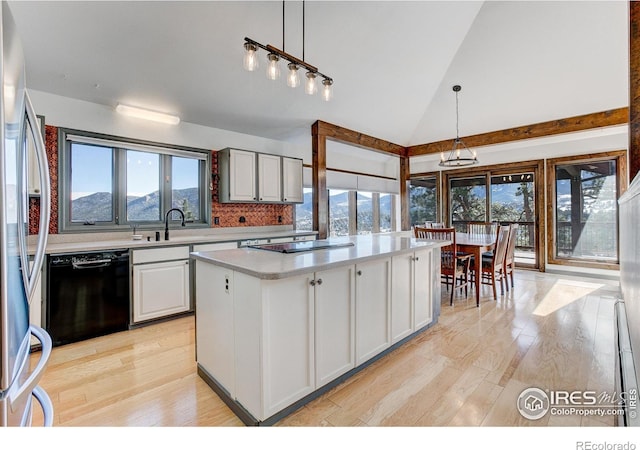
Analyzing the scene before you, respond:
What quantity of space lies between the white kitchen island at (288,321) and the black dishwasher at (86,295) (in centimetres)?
137

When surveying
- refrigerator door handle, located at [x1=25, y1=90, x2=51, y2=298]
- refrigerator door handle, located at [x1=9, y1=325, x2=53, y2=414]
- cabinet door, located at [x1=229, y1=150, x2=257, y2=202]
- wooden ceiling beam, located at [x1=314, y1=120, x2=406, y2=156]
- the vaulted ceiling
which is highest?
the vaulted ceiling

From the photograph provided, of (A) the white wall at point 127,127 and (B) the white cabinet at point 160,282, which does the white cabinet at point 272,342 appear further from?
(A) the white wall at point 127,127

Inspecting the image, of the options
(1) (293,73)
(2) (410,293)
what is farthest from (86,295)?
(2) (410,293)

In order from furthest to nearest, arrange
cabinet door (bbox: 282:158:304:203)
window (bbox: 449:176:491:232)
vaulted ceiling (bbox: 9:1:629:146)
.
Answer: window (bbox: 449:176:491:232), cabinet door (bbox: 282:158:304:203), vaulted ceiling (bbox: 9:1:629:146)

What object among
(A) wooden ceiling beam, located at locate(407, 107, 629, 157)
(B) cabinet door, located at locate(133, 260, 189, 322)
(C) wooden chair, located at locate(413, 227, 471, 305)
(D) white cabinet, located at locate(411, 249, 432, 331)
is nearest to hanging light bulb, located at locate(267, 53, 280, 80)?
(D) white cabinet, located at locate(411, 249, 432, 331)

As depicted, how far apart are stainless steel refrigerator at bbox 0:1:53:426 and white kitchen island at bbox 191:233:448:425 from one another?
84 centimetres

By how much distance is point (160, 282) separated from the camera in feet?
10.2

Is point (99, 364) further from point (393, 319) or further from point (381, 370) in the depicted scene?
point (393, 319)

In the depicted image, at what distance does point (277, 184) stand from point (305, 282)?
10.1ft

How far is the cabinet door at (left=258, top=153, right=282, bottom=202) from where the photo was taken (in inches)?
170

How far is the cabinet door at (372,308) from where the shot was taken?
6.70ft

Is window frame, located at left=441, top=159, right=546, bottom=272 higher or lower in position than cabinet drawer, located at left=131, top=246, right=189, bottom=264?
higher

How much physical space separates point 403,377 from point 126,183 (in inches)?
144

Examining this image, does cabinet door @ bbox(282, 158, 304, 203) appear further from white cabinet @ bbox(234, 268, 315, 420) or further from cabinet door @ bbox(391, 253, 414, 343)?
white cabinet @ bbox(234, 268, 315, 420)
